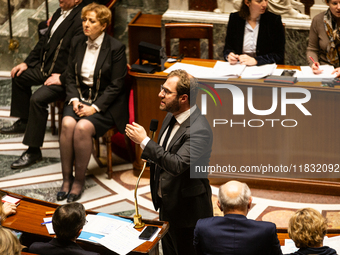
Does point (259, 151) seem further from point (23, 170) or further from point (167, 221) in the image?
point (23, 170)

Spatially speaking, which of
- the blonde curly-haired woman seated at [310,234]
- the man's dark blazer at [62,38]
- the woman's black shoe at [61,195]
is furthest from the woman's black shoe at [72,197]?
the blonde curly-haired woman seated at [310,234]

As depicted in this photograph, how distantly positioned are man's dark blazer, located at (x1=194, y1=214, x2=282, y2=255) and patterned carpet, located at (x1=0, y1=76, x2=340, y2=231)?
1.76 m

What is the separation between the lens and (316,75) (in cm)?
419

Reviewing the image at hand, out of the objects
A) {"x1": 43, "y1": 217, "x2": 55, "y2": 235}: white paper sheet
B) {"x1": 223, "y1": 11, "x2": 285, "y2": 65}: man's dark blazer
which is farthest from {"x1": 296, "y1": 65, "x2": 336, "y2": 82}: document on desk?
{"x1": 43, "y1": 217, "x2": 55, "y2": 235}: white paper sheet

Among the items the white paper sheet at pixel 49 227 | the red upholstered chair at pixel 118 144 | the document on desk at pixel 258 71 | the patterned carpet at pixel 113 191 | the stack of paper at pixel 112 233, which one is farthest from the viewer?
the red upholstered chair at pixel 118 144

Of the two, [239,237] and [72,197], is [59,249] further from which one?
[72,197]

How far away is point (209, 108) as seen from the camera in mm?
4359

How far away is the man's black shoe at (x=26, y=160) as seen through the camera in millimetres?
4848

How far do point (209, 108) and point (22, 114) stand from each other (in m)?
2.31

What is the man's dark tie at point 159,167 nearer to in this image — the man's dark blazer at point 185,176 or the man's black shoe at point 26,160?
the man's dark blazer at point 185,176

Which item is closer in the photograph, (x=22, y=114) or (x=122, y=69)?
(x=122, y=69)

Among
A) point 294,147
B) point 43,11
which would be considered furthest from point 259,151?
point 43,11

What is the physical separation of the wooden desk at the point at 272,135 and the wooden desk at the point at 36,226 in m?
1.71

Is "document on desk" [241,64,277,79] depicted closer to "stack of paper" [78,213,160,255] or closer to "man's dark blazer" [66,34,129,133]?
"man's dark blazer" [66,34,129,133]
